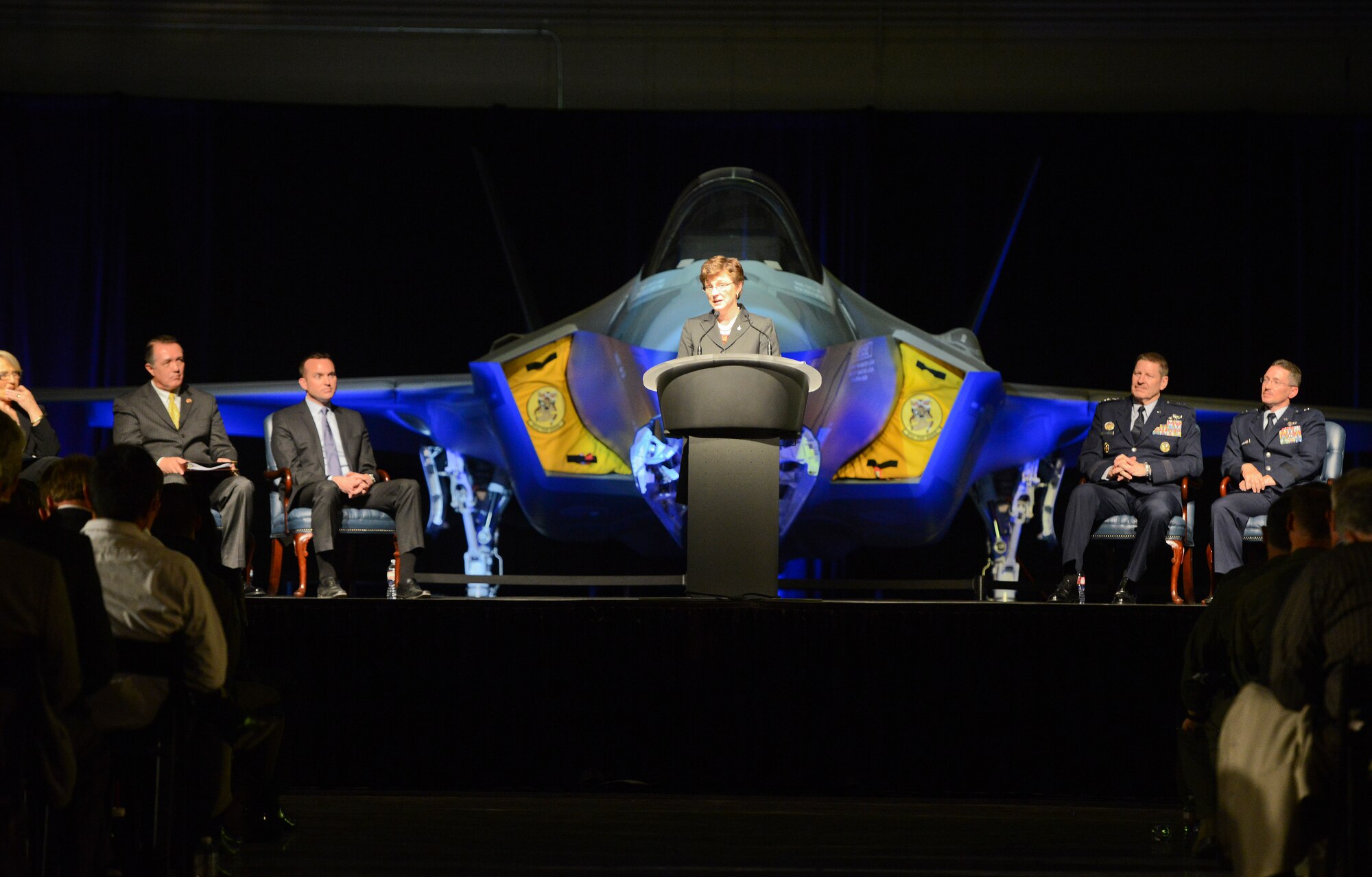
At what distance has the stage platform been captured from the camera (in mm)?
3227

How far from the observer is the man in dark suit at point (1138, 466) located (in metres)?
4.58

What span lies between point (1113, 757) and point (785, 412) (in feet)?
4.25

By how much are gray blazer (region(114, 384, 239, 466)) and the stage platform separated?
68.6 inches

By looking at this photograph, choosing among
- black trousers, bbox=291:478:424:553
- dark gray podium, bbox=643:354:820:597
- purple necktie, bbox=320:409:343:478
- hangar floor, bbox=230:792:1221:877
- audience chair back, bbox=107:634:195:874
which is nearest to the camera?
audience chair back, bbox=107:634:195:874

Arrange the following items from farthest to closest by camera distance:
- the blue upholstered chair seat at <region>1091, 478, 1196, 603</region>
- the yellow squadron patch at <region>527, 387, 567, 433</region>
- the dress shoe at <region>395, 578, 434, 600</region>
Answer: the yellow squadron patch at <region>527, 387, 567, 433</region> → the blue upholstered chair seat at <region>1091, 478, 1196, 603</region> → the dress shoe at <region>395, 578, 434, 600</region>

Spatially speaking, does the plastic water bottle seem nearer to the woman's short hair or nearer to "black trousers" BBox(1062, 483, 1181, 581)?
the woman's short hair

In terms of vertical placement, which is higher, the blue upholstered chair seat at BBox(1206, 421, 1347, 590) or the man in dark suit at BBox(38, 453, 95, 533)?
the blue upholstered chair seat at BBox(1206, 421, 1347, 590)

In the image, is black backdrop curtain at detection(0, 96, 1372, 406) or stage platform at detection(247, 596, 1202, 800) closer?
stage platform at detection(247, 596, 1202, 800)

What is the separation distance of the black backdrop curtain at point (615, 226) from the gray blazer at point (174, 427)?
11.3 feet

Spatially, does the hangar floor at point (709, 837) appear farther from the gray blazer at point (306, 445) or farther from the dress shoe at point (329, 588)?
the gray blazer at point (306, 445)

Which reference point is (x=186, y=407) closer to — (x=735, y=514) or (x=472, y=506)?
(x=472, y=506)

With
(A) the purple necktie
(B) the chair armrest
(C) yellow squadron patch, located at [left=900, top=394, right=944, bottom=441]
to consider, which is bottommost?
(B) the chair armrest

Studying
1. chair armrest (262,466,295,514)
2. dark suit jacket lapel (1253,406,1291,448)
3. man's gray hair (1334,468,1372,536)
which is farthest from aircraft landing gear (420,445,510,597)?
man's gray hair (1334,468,1372,536)

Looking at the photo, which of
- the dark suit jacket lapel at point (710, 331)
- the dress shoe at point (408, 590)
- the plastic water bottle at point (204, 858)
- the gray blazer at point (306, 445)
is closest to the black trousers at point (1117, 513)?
the dark suit jacket lapel at point (710, 331)
